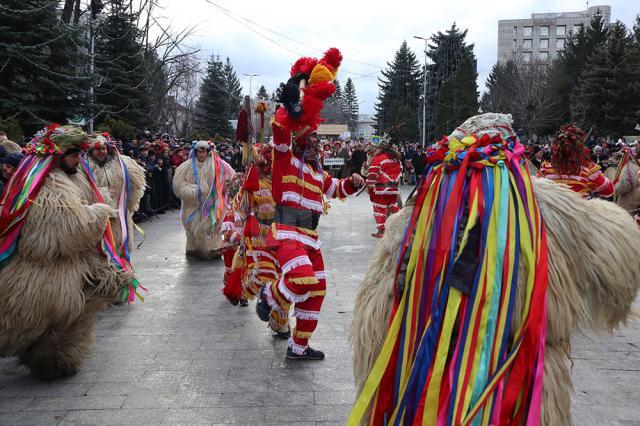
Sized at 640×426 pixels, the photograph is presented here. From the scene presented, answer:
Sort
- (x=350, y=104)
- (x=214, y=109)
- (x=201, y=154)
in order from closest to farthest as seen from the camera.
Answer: (x=201, y=154), (x=214, y=109), (x=350, y=104)

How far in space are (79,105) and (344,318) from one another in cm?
1137

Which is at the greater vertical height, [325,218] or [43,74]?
[43,74]

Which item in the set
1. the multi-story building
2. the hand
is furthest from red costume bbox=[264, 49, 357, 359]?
the multi-story building

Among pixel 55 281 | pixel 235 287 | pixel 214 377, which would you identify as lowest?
pixel 214 377

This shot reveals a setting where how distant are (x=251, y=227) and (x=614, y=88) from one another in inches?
1224

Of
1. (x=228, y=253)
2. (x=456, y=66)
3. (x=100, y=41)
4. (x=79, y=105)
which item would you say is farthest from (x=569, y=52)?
(x=228, y=253)

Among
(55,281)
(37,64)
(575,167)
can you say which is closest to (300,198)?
(55,281)

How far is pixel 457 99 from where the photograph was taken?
1556 inches

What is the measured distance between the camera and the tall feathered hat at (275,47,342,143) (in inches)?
176

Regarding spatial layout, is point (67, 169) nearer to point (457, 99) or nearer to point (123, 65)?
point (123, 65)

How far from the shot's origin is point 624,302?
2.37 m

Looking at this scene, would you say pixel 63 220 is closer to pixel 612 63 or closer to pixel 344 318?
pixel 344 318

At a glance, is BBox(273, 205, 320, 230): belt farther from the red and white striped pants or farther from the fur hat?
the fur hat

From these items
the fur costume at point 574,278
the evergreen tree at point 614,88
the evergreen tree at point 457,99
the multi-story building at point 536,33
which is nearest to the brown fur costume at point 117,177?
the fur costume at point 574,278
